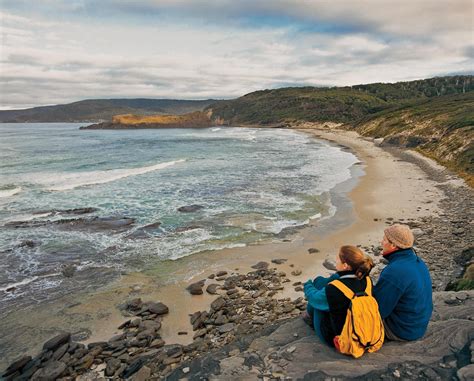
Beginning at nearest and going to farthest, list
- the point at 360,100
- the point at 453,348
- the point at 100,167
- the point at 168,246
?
the point at 453,348
the point at 168,246
the point at 100,167
the point at 360,100

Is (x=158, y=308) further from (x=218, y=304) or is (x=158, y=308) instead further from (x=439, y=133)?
(x=439, y=133)

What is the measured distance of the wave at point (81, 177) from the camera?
30000 millimetres

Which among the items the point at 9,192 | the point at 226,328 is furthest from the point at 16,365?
the point at 9,192

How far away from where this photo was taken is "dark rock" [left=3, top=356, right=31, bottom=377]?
830cm

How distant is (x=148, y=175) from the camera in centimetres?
3506

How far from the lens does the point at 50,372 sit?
26.8 feet

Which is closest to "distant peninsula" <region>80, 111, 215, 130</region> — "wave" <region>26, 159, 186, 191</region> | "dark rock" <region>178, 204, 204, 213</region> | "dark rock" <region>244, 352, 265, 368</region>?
"wave" <region>26, 159, 186, 191</region>

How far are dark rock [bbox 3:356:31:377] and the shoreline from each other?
531mm

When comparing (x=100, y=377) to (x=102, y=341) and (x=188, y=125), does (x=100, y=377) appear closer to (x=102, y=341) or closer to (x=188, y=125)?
(x=102, y=341)

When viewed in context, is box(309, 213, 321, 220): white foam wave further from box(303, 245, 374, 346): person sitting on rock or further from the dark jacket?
the dark jacket

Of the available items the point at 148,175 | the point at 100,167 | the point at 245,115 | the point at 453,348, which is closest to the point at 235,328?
the point at 453,348

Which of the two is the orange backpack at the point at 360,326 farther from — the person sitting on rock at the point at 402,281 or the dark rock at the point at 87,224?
the dark rock at the point at 87,224

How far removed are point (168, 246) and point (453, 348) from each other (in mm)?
12256

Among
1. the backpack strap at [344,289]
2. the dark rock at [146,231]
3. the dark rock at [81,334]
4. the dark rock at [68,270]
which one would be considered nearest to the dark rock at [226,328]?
the dark rock at [81,334]
